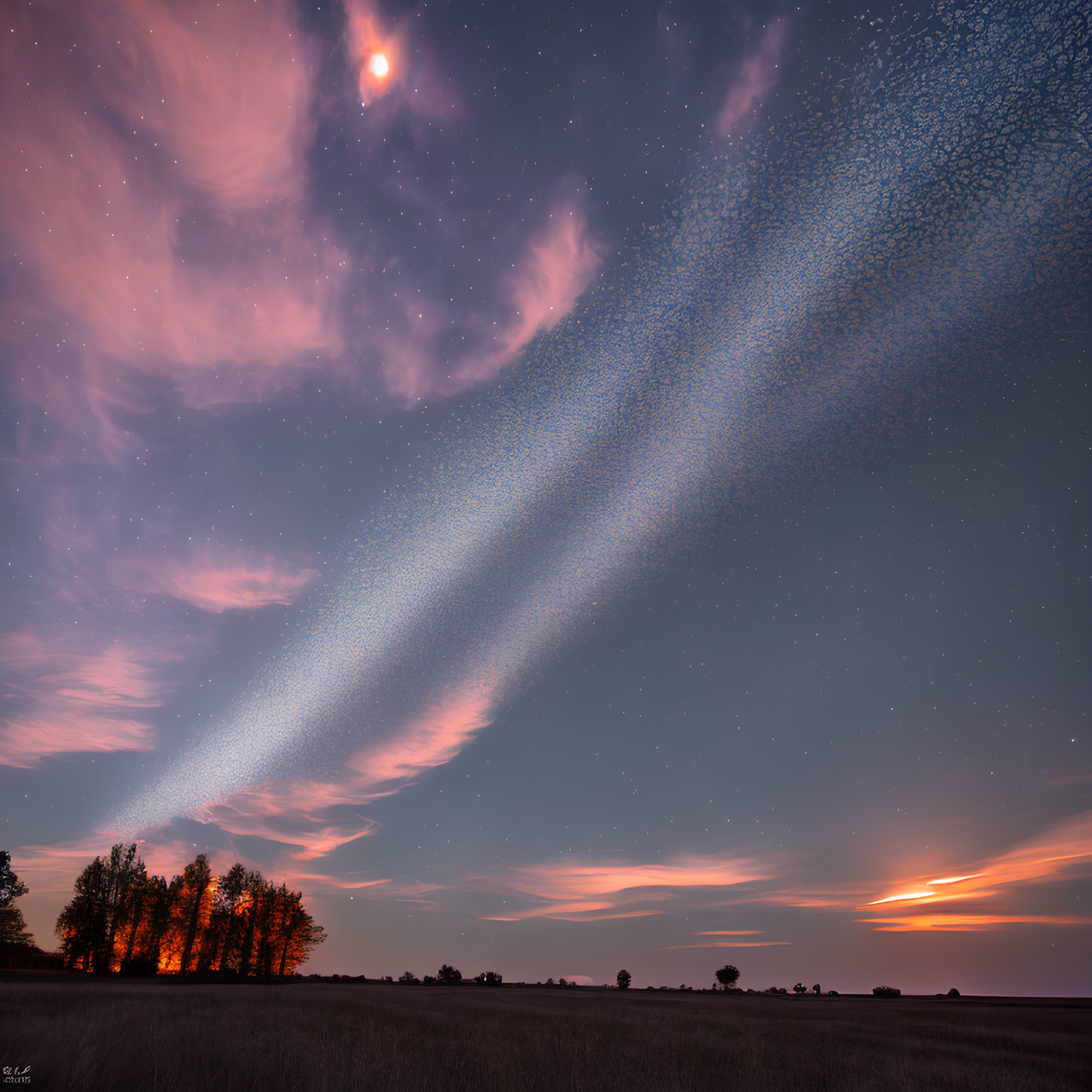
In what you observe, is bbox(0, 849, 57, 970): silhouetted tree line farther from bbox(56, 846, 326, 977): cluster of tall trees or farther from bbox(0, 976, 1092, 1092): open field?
bbox(0, 976, 1092, 1092): open field

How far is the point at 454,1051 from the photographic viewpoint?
14.3 m

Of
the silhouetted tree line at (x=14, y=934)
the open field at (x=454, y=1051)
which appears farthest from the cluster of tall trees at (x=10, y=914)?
the open field at (x=454, y=1051)

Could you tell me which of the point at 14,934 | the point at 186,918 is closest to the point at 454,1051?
the point at 186,918

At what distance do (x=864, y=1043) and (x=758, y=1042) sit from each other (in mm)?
6134

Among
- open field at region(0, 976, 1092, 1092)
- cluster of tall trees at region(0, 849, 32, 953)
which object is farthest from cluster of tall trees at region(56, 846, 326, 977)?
open field at region(0, 976, 1092, 1092)

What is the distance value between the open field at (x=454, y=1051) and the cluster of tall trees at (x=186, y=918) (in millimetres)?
40926

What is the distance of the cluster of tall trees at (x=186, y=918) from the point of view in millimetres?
55844

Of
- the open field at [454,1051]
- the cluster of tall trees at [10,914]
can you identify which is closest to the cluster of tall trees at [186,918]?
the cluster of tall trees at [10,914]

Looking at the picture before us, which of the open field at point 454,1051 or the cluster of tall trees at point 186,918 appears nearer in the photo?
the open field at point 454,1051

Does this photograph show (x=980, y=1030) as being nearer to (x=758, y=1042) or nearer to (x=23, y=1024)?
(x=758, y=1042)

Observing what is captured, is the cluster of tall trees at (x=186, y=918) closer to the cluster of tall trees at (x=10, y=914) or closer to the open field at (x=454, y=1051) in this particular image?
the cluster of tall trees at (x=10, y=914)

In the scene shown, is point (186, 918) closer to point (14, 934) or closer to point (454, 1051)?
point (14, 934)

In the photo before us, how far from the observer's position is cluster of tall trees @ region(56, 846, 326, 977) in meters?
55.8

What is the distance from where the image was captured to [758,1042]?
20.3m
